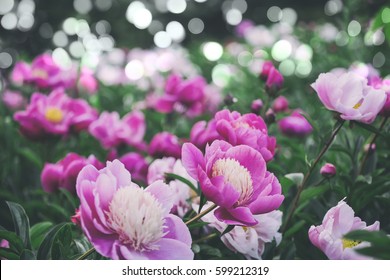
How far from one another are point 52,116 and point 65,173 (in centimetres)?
33

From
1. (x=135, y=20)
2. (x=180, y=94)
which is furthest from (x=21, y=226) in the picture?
(x=135, y=20)

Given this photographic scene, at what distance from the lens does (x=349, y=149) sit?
0.98 meters

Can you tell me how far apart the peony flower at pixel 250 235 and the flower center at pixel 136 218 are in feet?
0.48

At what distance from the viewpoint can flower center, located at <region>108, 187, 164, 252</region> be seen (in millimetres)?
587

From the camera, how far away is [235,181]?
2.08ft

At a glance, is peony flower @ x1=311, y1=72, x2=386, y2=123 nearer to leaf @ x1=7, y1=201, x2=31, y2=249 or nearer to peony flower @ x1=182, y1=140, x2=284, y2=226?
peony flower @ x1=182, y1=140, x2=284, y2=226

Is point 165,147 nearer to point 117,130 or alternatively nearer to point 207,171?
point 117,130

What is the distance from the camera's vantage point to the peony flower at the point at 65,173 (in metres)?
0.92

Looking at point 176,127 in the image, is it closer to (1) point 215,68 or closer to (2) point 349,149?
(2) point 349,149

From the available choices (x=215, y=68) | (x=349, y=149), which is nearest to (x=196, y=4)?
(x=215, y=68)

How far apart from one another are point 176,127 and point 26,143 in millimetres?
479

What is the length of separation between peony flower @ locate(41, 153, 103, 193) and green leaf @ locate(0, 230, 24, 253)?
210mm

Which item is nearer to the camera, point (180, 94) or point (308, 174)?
point (308, 174)

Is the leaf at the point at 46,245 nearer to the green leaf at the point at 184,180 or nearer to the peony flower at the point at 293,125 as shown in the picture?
the green leaf at the point at 184,180
